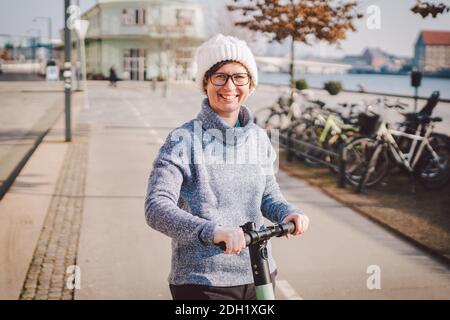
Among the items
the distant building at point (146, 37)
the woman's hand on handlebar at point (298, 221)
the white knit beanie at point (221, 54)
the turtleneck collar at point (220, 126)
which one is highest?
the distant building at point (146, 37)

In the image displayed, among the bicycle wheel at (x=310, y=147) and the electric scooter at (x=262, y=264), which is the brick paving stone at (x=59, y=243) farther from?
the bicycle wheel at (x=310, y=147)

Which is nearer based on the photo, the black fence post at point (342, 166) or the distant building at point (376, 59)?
the black fence post at point (342, 166)

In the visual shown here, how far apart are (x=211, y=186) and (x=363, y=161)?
22.0 ft

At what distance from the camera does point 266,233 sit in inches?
72.5

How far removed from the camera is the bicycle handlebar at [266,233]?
1.78 meters

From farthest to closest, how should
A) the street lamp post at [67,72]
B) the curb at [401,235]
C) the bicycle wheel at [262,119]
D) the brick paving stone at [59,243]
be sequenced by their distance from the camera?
1. the bicycle wheel at [262,119]
2. the street lamp post at [67,72]
3. the curb at [401,235]
4. the brick paving stone at [59,243]

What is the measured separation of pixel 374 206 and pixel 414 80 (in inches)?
170

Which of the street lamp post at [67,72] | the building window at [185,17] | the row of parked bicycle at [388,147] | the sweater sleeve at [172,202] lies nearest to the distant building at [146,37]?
the building window at [185,17]

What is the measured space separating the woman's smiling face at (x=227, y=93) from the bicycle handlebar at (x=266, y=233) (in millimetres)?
510

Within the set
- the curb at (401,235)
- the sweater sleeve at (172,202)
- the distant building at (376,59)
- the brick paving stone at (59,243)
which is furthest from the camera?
the distant building at (376,59)

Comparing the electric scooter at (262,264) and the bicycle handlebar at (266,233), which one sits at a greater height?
the bicycle handlebar at (266,233)

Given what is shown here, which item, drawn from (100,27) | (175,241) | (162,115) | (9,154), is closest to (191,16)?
(100,27)

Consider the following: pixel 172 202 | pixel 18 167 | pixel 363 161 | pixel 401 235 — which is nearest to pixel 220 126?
pixel 172 202

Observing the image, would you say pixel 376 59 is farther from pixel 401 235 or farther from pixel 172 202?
pixel 172 202
